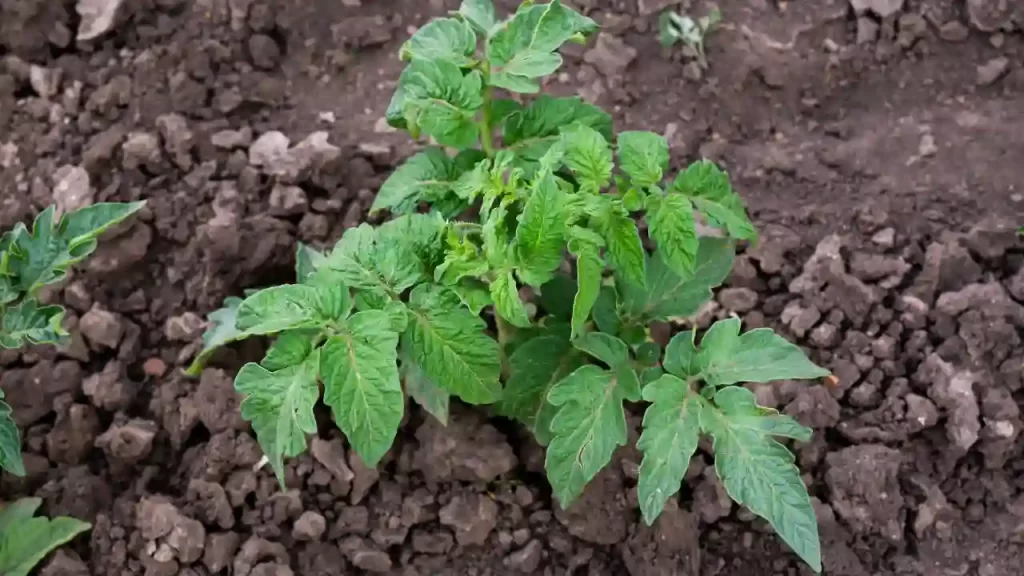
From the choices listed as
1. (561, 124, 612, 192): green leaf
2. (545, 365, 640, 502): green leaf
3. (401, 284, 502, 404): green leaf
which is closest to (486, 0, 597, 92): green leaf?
(561, 124, 612, 192): green leaf

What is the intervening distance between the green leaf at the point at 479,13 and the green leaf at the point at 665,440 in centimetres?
73

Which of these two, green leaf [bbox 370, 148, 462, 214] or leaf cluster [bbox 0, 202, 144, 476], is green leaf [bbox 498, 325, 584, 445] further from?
leaf cluster [bbox 0, 202, 144, 476]

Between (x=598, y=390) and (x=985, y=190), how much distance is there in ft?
3.79

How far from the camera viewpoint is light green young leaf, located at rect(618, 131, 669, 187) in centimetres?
173

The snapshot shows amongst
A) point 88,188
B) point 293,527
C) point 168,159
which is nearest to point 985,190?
point 293,527

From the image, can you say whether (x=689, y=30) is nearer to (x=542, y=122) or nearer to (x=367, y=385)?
(x=542, y=122)

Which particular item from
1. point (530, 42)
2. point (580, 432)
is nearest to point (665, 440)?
point (580, 432)

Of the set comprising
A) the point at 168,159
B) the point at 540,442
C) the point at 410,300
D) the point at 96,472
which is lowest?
the point at 96,472

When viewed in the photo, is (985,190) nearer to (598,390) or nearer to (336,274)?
(598,390)

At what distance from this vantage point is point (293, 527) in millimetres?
1937

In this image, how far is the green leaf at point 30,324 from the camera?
180cm

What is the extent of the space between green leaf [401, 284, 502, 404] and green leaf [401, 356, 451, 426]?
0.67 ft

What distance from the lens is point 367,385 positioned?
5.07 feet

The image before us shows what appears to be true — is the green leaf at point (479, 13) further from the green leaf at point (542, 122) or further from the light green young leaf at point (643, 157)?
the light green young leaf at point (643, 157)
